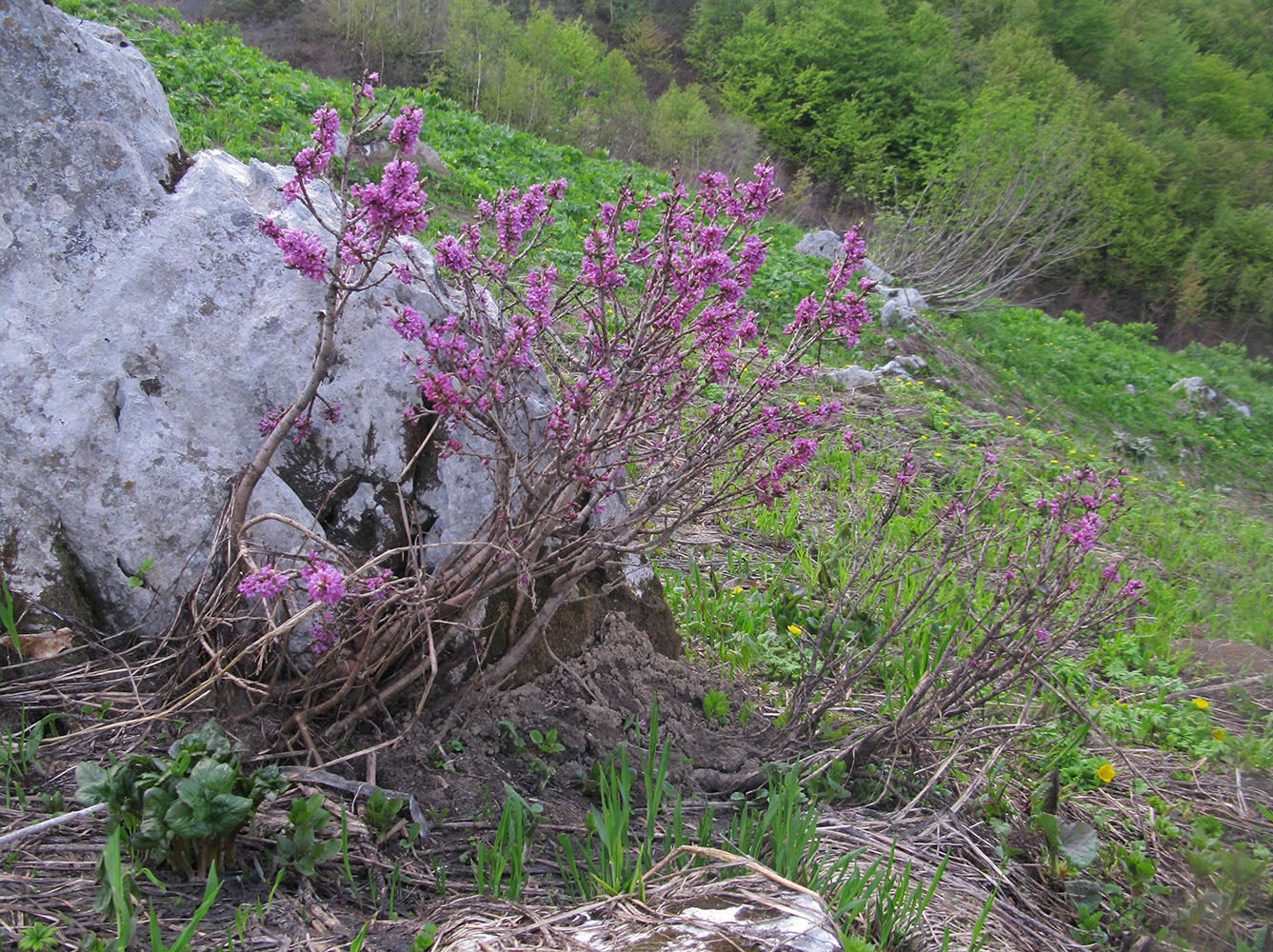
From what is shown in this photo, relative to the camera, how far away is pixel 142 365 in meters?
2.13

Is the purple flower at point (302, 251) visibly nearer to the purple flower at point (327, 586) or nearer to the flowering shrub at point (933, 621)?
the purple flower at point (327, 586)

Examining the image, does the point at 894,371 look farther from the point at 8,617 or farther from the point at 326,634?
the point at 8,617

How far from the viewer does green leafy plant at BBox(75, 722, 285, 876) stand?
1444mm

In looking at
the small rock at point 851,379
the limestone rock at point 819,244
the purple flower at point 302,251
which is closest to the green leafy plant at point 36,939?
the purple flower at point 302,251

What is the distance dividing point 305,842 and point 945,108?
1250 inches

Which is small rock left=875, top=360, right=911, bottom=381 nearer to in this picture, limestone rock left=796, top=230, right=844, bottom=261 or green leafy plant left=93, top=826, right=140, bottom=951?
limestone rock left=796, top=230, right=844, bottom=261

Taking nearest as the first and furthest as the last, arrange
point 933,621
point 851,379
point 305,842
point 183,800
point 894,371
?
point 183,800, point 305,842, point 933,621, point 851,379, point 894,371

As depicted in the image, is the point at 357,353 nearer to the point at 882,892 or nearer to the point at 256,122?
the point at 882,892

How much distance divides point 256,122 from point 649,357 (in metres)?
7.94

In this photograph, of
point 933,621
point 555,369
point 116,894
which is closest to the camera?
point 116,894

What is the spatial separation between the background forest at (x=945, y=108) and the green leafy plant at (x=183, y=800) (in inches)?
516

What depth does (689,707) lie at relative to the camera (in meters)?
2.51

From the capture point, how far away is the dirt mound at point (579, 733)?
196cm

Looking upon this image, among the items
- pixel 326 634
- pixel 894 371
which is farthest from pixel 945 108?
pixel 326 634
